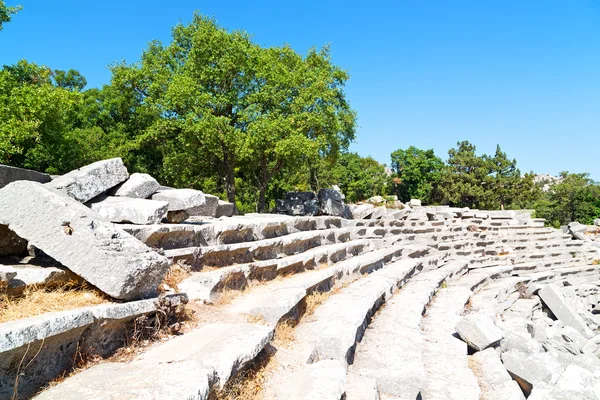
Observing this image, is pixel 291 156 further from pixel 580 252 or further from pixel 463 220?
pixel 580 252

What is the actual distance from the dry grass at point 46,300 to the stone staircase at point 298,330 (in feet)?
0.81

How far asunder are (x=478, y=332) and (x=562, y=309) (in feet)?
18.2

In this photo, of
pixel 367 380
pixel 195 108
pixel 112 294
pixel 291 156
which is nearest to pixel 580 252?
pixel 291 156

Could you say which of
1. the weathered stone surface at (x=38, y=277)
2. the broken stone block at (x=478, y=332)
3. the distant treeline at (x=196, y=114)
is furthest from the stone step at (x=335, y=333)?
the distant treeline at (x=196, y=114)

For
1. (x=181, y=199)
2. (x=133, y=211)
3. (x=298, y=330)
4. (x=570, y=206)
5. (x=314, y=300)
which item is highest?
(x=570, y=206)

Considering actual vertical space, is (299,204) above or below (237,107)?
below

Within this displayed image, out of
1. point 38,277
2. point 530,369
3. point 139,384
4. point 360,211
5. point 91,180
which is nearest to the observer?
point 139,384

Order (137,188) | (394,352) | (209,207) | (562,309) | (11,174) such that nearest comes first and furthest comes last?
(394,352) → (11,174) → (137,188) → (209,207) → (562,309)

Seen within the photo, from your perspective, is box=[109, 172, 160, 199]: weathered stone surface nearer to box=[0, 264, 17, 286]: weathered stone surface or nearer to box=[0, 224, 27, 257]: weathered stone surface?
box=[0, 224, 27, 257]: weathered stone surface

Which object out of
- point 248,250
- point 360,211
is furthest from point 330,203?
point 248,250

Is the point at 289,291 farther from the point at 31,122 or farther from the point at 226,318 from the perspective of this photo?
the point at 31,122

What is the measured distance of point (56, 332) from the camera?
8.50ft

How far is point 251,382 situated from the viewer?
3.15m

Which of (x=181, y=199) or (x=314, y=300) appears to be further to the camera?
(x=181, y=199)
